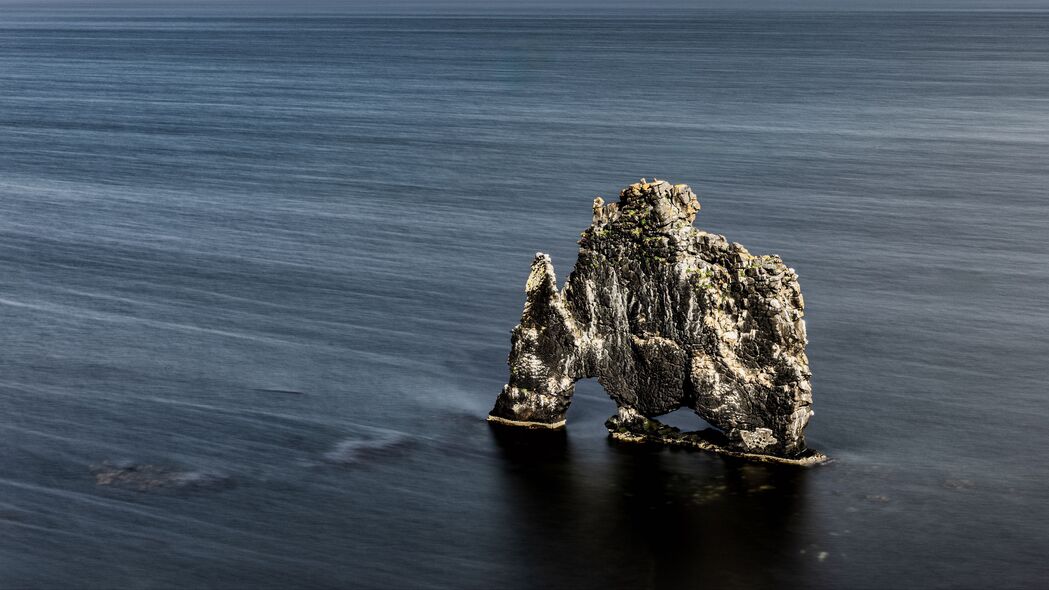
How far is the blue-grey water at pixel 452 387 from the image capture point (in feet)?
207

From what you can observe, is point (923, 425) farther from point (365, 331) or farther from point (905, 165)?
point (905, 165)

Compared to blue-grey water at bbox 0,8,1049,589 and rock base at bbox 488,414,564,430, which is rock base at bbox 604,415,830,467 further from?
rock base at bbox 488,414,564,430

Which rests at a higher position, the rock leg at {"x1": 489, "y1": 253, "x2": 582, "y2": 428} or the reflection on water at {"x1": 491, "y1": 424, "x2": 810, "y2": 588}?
the rock leg at {"x1": 489, "y1": 253, "x2": 582, "y2": 428}

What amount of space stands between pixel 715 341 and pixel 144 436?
100 ft

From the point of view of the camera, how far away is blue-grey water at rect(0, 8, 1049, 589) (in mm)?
63156

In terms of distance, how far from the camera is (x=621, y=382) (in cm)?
7362

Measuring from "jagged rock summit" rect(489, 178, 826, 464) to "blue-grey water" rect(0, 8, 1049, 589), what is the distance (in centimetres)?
261

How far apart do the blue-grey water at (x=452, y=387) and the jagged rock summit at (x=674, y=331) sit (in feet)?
8.56

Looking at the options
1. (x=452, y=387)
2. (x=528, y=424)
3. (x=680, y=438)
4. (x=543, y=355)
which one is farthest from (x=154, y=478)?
(x=680, y=438)

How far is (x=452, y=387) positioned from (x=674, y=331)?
17.2 metres

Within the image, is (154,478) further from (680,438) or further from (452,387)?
(680,438)

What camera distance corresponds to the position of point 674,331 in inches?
2825

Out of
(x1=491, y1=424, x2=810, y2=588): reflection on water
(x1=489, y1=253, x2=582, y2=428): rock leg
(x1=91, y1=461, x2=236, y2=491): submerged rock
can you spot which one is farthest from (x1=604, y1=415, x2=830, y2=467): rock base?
(x1=91, y1=461, x2=236, y2=491): submerged rock

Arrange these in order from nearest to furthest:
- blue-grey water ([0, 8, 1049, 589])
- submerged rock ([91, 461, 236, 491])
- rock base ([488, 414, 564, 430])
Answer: blue-grey water ([0, 8, 1049, 589]), submerged rock ([91, 461, 236, 491]), rock base ([488, 414, 564, 430])
